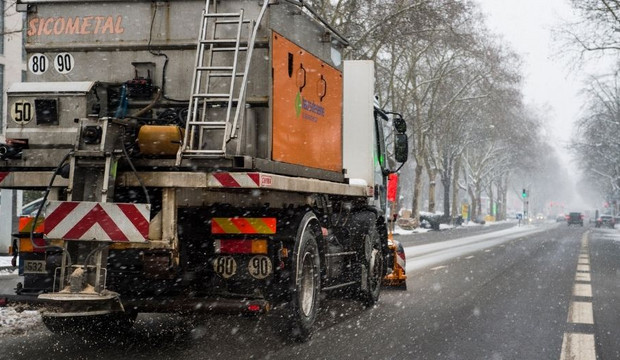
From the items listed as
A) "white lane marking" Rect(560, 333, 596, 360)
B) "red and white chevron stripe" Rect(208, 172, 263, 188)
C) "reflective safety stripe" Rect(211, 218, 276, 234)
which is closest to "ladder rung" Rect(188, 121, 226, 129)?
"red and white chevron stripe" Rect(208, 172, 263, 188)

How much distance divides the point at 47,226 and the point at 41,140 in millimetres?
959

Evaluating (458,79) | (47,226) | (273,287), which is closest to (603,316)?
(273,287)

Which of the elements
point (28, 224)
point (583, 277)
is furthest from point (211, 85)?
point (583, 277)

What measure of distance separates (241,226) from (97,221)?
4.18 ft

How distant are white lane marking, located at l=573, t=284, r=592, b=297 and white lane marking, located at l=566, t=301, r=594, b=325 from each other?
45.8 inches

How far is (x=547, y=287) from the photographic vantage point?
1261 centimetres

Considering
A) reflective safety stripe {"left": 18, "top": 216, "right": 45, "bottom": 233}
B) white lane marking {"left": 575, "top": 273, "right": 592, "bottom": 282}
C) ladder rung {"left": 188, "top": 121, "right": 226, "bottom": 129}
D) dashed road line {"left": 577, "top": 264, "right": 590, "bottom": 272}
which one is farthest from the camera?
dashed road line {"left": 577, "top": 264, "right": 590, "bottom": 272}

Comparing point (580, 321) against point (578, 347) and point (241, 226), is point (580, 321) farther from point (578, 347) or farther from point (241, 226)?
point (241, 226)

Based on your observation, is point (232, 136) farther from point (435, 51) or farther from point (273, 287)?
point (435, 51)

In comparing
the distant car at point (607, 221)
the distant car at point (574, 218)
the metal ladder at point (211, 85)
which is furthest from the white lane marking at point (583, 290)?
the distant car at point (574, 218)

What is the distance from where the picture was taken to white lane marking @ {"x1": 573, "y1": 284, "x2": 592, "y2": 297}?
11712 millimetres

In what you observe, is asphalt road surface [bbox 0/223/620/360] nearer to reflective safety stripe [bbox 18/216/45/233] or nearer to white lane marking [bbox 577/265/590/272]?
reflective safety stripe [bbox 18/216/45/233]

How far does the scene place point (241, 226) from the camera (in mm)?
6645

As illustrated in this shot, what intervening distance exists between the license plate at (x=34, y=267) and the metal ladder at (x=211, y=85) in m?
1.46
